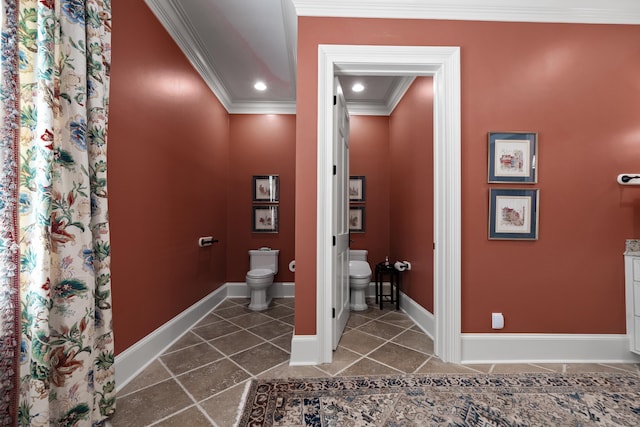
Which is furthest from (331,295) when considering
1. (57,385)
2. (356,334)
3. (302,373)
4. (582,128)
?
(582,128)

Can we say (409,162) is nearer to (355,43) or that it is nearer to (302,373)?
(355,43)

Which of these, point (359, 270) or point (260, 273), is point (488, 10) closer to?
point (359, 270)

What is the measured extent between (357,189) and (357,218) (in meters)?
0.43

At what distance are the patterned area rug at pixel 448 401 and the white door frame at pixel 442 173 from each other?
339 millimetres

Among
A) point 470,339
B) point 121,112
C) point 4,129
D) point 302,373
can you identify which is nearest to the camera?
point 4,129

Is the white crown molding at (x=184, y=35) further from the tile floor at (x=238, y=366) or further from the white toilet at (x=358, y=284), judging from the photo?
the white toilet at (x=358, y=284)

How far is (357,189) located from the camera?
406 centimetres

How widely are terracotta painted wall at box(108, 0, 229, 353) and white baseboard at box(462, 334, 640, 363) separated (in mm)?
2429

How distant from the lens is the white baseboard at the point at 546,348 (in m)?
2.08

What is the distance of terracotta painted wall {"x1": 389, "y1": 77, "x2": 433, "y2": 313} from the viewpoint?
8.82 ft

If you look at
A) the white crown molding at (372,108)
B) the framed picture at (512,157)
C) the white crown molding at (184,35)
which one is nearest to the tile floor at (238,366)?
the framed picture at (512,157)

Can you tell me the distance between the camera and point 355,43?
2.12 meters

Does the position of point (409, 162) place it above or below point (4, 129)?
above

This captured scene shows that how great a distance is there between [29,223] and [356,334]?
2.38 meters
